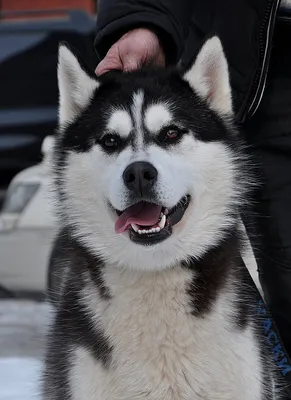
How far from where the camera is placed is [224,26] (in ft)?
10.8

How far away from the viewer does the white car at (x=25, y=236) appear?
6.97 m

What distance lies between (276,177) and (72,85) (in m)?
0.81

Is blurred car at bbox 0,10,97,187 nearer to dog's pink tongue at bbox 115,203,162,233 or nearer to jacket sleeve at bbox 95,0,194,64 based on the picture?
jacket sleeve at bbox 95,0,194,64

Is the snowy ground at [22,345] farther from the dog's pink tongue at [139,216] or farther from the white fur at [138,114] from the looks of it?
the white fur at [138,114]

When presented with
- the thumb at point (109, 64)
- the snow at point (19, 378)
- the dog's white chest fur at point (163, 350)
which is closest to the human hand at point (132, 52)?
the thumb at point (109, 64)

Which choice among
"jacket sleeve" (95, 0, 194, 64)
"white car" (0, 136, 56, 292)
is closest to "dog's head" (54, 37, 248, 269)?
"jacket sleeve" (95, 0, 194, 64)

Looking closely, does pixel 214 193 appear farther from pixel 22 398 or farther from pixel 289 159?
pixel 22 398

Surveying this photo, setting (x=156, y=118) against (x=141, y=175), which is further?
(x=156, y=118)

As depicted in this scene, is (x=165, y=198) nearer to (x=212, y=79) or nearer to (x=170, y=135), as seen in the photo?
(x=170, y=135)

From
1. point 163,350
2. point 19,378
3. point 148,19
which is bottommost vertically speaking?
point 19,378

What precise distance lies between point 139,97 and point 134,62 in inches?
8.6

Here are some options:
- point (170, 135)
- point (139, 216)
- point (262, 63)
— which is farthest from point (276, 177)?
point (139, 216)

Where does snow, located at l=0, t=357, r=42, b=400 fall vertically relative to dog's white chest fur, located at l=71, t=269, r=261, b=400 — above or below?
below

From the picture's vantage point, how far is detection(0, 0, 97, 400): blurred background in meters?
4.66
